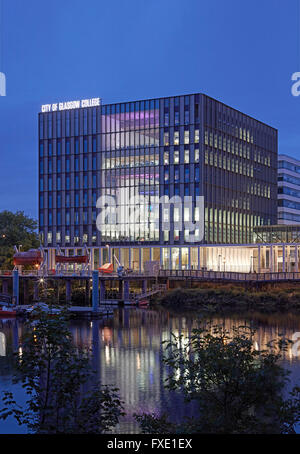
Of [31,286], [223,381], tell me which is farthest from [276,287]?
[223,381]

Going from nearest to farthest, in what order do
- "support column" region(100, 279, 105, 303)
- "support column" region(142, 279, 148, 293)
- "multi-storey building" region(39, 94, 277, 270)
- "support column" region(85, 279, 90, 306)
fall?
"support column" region(85, 279, 90, 306), "support column" region(100, 279, 105, 303), "support column" region(142, 279, 148, 293), "multi-storey building" region(39, 94, 277, 270)

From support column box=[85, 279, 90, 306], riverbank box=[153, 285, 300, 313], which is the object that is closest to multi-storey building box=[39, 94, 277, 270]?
riverbank box=[153, 285, 300, 313]

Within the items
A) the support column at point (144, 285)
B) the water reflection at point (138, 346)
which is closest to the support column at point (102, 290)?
the support column at point (144, 285)

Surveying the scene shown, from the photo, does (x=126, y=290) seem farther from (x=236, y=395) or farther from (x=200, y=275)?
(x=236, y=395)

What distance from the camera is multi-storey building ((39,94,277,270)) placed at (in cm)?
11919

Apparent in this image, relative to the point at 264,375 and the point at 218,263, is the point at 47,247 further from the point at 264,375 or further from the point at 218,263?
the point at 264,375

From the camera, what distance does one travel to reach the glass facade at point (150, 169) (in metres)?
120

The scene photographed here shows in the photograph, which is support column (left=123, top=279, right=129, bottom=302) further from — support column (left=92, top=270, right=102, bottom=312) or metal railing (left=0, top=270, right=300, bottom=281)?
support column (left=92, top=270, right=102, bottom=312)

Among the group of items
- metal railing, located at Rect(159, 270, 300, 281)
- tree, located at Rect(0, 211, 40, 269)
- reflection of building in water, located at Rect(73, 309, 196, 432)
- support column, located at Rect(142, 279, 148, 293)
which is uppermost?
tree, located at Rect(0, 211, 40, 269)

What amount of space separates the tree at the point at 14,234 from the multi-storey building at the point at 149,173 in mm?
13251

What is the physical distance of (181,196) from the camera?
11975cm

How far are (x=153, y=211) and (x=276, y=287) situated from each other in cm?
3838

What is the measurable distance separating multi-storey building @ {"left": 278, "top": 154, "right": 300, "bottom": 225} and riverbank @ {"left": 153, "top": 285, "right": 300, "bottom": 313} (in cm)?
7340

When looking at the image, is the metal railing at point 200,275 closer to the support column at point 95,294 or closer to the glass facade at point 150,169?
the support column at point 95,294
